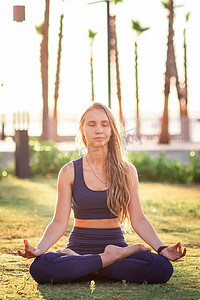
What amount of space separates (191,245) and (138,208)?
7.89ft

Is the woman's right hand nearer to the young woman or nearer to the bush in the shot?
the young woman

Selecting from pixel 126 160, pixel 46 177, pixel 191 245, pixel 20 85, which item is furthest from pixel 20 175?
pixel 126 160

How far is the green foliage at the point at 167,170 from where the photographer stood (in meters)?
14.5

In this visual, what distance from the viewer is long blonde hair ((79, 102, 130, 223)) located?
451 centimetres

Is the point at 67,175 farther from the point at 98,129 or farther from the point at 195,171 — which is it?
the point at 195,171

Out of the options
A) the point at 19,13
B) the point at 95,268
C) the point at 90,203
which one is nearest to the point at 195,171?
the point at 19,13

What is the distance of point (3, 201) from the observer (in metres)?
10.5

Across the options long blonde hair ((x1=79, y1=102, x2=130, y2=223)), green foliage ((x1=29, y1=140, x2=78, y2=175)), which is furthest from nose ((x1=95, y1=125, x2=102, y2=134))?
green foliage ((x1=29, y1=140, x2=78, y2=175))

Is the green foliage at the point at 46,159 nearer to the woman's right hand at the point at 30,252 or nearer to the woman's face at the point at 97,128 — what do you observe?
the woman's face at the point at 97,128

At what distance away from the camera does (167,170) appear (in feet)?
48.5

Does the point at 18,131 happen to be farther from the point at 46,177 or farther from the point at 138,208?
the point at 138,208

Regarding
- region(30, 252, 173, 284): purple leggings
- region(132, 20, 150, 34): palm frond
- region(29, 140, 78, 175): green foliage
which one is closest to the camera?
region(30, 252, 173, 284): purple leggings

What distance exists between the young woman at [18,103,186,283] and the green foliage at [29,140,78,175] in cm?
1076

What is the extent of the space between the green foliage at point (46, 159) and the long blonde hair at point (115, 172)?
35.2 ft
